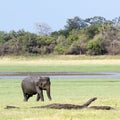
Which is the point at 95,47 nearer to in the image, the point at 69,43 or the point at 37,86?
the point at 69,43

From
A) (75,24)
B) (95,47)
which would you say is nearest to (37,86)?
(95,47)

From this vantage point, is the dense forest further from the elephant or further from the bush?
the elephant

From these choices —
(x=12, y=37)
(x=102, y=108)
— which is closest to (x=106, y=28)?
(x=12, y=37)

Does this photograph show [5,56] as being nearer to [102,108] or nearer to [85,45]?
[85,45]

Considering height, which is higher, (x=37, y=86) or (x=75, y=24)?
(x=75, y=24)

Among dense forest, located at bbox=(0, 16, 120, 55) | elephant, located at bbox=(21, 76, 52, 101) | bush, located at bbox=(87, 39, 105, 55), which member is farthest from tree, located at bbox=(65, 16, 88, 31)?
elephant, located at bbox=(21, 76, 52, 101)

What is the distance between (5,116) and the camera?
1002cm

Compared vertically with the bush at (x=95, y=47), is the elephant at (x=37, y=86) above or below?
below

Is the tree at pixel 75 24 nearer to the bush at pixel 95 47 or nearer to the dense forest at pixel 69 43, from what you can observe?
the dense forest at pixel 69 43

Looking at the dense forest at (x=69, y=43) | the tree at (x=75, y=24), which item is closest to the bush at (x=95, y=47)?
the dense forest at (x=69, y=43)

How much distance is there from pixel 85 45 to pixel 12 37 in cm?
1595

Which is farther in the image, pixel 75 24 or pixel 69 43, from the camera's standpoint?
pixel 75 24

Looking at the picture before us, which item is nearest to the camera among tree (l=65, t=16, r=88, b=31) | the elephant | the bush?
the elephant

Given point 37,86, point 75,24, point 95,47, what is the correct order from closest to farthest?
point 37,86 < point 95,47 < point 75,24
